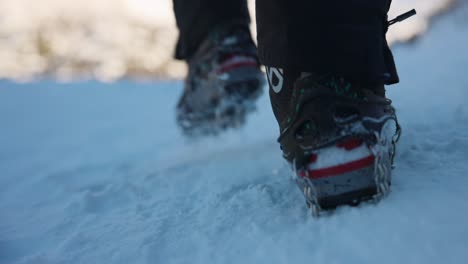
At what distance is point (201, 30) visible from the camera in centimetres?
126

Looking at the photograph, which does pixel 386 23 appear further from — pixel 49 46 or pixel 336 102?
pixel 49 46

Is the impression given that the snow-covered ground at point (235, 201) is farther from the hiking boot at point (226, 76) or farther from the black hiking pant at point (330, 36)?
the black hiking pant at point (330, 36)

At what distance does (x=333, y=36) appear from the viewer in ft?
1.99

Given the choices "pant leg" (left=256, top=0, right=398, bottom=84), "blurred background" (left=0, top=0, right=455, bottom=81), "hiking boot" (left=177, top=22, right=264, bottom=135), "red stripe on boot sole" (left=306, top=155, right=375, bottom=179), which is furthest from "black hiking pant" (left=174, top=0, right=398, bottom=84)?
"blurred background" (left=0, top=0, right=455, bottom=81)

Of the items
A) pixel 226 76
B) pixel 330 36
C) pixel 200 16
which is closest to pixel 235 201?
pixel 330 36

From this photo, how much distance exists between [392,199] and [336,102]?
0.59 ft

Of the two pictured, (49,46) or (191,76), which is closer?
(191,76)

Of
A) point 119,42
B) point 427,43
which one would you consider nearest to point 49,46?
point 119,42

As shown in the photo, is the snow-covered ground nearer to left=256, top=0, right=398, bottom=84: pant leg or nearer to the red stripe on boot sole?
the red stripe on boot sole

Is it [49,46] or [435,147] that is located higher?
[435,147]

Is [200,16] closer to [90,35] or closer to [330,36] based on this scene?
[330,36]

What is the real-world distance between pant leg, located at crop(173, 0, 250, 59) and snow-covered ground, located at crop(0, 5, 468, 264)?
14.9 inches

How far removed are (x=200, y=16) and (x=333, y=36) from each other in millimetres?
731

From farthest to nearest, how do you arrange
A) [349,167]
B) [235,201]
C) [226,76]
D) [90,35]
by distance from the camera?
[90,35]
[226,76]
[235,201]
[349,167]
